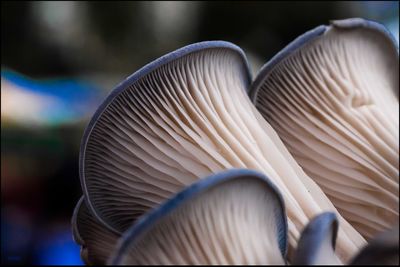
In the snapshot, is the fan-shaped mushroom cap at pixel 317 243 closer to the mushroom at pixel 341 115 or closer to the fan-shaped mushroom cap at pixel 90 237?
the mushroom at pixel 341 115

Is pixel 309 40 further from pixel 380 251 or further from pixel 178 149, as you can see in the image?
pixel 380 251

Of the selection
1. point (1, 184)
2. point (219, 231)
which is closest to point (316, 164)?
point (219, 231)

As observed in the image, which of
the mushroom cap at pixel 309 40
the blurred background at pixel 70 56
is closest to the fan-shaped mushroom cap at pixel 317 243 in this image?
the mushroom cap at pixel 309 40

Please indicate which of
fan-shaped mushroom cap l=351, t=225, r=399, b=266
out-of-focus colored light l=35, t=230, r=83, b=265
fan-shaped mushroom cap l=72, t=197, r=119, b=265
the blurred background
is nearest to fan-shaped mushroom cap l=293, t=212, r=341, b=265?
fan-shaped mushroom cap l=351, t=225, r=399, b=266

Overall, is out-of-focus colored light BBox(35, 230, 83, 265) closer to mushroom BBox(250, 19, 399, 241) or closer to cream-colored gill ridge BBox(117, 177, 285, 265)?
mushroom BBox(250, 19, 399, 241)

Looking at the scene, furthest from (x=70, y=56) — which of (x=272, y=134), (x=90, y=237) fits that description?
(x=272, y=134)

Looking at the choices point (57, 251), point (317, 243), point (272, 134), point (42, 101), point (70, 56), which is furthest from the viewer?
point (70, 56)

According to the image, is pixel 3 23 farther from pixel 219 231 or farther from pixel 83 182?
pixel 219 231
